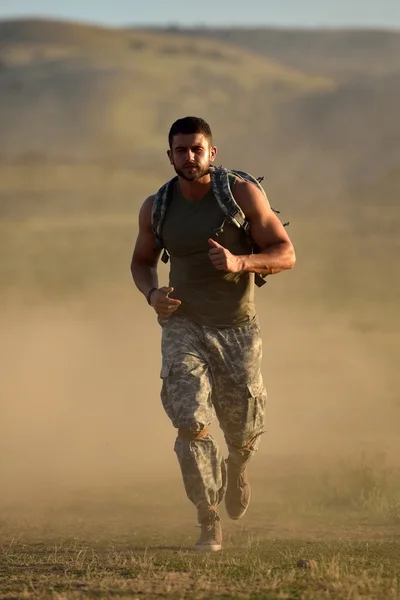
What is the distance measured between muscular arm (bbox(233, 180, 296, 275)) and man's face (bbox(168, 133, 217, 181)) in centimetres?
Answer: 21

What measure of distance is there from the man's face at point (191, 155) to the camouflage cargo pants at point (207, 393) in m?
0.78

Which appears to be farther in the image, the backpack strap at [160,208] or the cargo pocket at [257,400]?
the cargo pocket at [257,400]

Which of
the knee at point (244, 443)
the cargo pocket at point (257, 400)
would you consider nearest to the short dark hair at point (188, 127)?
the cargo pocket at point (257, 400)

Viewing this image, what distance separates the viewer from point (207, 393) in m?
7.89

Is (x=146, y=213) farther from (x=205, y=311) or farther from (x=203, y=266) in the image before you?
(x=205, y=311)

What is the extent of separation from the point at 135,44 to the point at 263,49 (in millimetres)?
45655

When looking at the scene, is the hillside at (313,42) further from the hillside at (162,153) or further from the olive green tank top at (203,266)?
the olive green tank top at (203,266)

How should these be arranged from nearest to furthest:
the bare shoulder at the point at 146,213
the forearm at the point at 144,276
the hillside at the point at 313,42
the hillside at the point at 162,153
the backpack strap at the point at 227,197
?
1. the backpack strap at the point at 227,197
2. the bare shoulder at the point at 146,213
3. the forearm at the point at 144,276
4. the hillside at the point at 162,153
5. the hillside at the point at 313,42

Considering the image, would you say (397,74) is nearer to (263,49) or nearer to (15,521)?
(15,521)

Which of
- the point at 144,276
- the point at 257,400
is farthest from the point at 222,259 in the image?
the point at 257,400

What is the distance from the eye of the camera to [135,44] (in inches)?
2987

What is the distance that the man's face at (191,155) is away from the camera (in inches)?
308

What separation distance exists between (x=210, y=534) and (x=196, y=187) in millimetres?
1831

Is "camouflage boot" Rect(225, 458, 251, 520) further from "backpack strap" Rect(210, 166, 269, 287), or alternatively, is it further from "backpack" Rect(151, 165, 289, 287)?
"backpack strap" Rect(210, 166, 269, 287)
